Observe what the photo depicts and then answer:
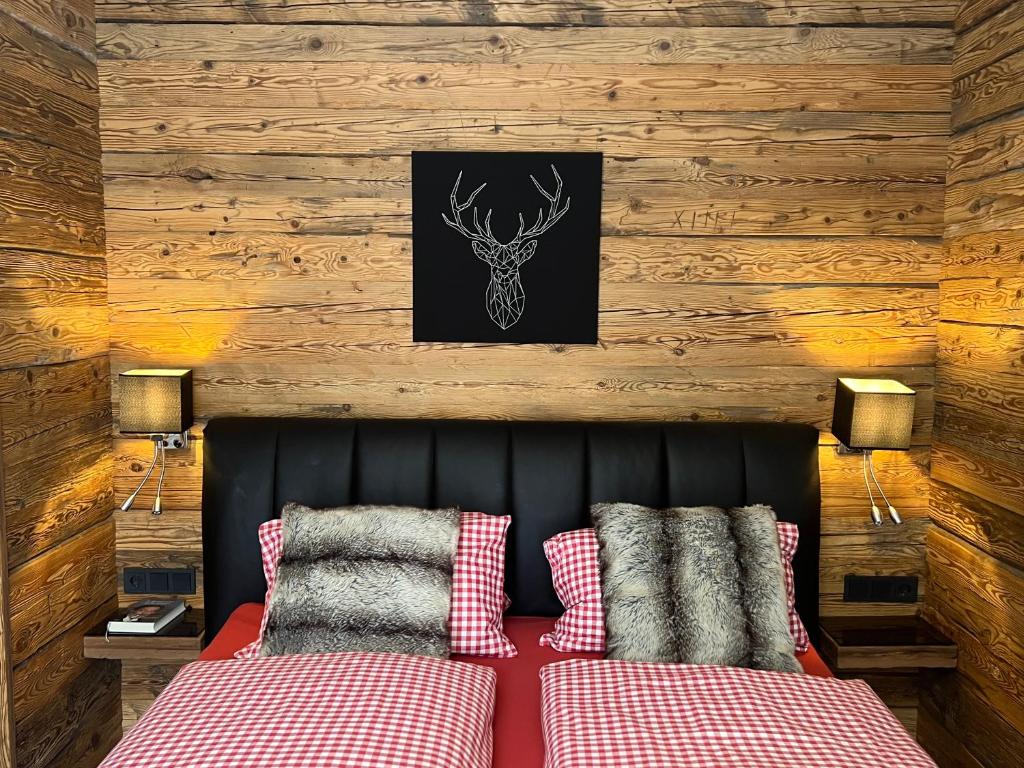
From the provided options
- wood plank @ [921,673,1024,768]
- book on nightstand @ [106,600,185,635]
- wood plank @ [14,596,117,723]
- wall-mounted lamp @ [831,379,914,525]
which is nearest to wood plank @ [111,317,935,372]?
wall-mounted lamp @ [831,379,914,525]

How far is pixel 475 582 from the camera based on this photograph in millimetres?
2254

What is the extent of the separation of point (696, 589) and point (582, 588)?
34cm

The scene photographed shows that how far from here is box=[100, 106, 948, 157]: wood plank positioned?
2.58 metres

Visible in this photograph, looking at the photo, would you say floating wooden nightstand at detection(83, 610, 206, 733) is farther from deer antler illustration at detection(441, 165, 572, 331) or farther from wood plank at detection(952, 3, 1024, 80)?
wood plank at detection(952, 3, 1024, 80)

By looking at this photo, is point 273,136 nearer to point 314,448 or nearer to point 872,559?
point 314,448

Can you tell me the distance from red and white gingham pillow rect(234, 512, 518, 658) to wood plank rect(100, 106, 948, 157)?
1.24 m

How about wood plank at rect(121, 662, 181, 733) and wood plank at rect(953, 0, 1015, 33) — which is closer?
wood plank at rect(953, 0, 1015, 33)

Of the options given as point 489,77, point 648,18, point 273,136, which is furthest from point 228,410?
point 648,18

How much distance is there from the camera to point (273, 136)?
2592 millimetres

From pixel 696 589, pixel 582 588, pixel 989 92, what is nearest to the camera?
pixel 696 589

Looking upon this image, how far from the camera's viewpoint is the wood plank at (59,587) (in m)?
2.24

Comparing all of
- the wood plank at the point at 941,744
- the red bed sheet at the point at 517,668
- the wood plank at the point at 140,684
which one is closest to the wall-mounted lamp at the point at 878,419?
the red bed sheet at the point at 517,668

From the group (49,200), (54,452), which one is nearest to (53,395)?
(54,452)

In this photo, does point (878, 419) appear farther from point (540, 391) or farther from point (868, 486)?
point (540, 391)
